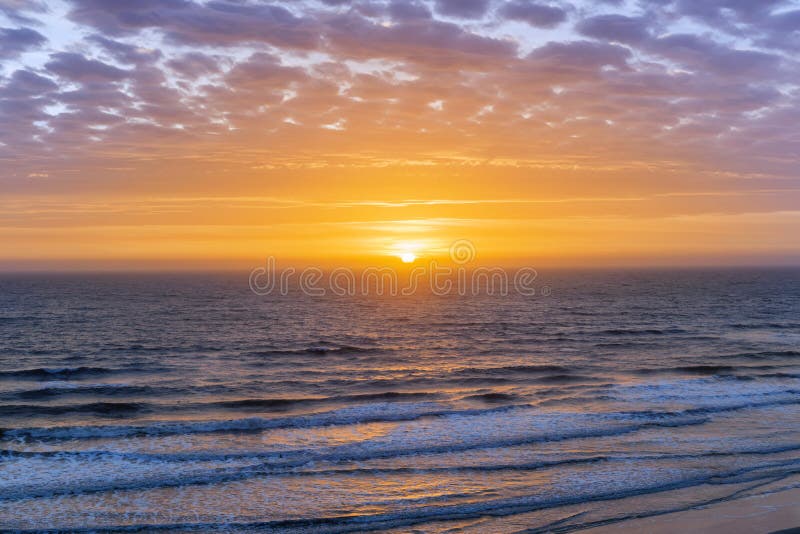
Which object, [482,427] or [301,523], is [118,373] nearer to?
[482,427]

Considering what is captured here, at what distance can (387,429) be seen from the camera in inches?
753

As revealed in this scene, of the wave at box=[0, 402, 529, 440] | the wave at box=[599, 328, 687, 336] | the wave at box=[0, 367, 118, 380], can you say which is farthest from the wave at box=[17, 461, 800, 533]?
the wave at box=[599, 328, 687, 336]

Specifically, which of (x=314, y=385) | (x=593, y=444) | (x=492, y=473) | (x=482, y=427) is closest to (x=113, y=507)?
(x=492, y=473)

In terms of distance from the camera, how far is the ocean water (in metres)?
13.0

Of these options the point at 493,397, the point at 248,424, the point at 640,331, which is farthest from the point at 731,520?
the point at 640,331

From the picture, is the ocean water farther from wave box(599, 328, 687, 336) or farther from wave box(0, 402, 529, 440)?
wave box(599, 328, 687, 336)

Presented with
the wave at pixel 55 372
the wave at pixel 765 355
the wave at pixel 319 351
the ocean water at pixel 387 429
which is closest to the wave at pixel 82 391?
the ocean water at pixel 387 429

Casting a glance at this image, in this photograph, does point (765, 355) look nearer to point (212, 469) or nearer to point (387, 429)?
point (387, 429)

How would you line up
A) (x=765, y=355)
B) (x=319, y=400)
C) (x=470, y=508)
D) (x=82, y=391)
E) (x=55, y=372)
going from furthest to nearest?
(x=765, y=355), (x=55, y=372), (x=82, y=391), (x=319, y=400), (x=470, y=508)

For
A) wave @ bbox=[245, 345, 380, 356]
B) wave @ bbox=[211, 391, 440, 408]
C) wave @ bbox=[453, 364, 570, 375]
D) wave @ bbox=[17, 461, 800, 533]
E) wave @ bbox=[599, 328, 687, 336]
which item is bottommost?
wave @ bbox=[17, 461, 800, 533]

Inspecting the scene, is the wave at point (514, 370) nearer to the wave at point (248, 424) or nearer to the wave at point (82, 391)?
the wave at point (248, 424)

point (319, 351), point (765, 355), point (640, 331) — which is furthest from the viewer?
point (640, 331)

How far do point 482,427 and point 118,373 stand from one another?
1703 centimetres

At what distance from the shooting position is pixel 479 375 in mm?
27938
